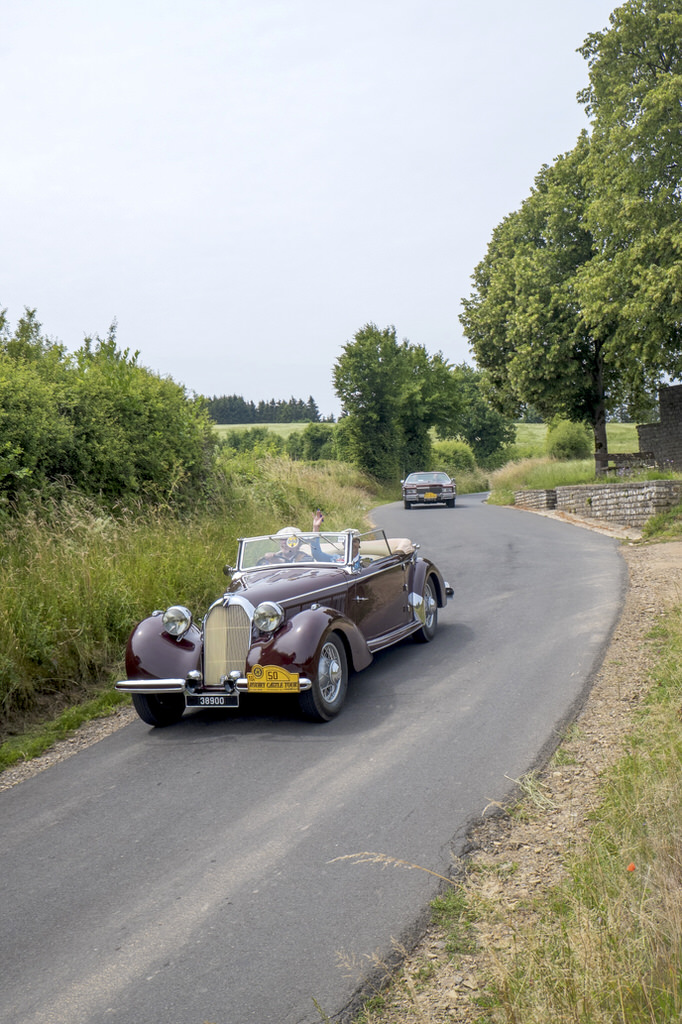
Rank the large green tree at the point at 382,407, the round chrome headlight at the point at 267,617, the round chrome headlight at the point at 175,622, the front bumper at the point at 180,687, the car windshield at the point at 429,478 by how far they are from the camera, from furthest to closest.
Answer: the large green tree at the point at 382,407 < the car windshield at the point at 429,478 < the round chrome headlight at the point at 175,622 < the round chrome headlight at the point at 267,617 < the front bumper at the point at 180,687

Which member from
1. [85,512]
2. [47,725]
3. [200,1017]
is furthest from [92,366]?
[200,1017]

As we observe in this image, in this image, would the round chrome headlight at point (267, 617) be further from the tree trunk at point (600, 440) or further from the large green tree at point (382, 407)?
the large green tree at point (382, 407)

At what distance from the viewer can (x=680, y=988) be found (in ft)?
9.16

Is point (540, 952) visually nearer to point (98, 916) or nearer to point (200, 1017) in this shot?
point (200, 1017)

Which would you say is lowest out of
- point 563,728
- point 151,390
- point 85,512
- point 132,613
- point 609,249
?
point 563,728

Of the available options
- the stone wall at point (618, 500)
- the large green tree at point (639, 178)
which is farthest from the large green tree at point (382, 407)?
the large green tree at point (639, 178)

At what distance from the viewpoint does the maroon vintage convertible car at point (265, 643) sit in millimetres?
6781

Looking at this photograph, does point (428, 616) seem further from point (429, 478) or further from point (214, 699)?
point (429, 478)

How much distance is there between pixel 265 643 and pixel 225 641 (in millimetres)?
419

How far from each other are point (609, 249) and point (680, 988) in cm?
2662

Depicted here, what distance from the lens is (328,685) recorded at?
23.4ft

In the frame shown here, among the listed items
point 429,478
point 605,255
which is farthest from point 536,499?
point 605,255

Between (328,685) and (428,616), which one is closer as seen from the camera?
(328,685)

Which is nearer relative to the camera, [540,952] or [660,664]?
[540,952]
